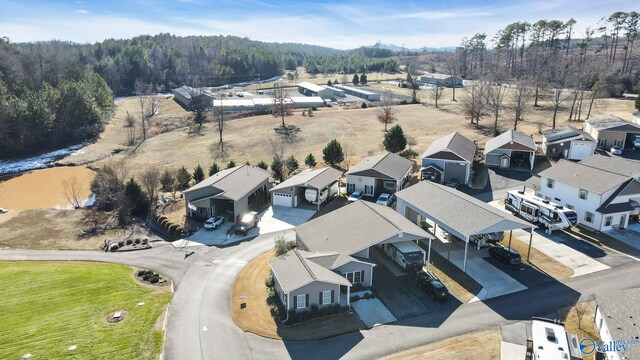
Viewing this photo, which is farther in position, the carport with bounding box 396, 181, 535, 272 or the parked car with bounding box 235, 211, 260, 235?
the parked car with bounding box 235, 211, 260, 235

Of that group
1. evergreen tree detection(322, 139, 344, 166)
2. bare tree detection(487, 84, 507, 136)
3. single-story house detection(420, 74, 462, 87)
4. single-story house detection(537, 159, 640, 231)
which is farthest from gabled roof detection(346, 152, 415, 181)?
single-story house detection(420, 74, 462, 87)

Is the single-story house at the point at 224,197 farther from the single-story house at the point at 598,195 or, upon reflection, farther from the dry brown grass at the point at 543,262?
the single-story house at the point at 598,195

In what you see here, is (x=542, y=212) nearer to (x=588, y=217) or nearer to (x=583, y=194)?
(x=588, y=217)

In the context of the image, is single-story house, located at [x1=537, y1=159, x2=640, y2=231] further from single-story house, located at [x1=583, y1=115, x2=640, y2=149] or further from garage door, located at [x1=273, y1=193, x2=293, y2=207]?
garage door, located at [x1=273, y1=193, x2=293, y2=207]

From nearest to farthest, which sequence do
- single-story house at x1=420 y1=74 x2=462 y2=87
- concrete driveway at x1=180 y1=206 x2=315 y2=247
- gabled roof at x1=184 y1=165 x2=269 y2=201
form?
concrete driveway at x1=180 y1=206 x2=315 y2=247, gabled roof at x1=184 y1=165 x2=269 y2=201, single-story house at x1=420 y1=74 x2=462 y2=87

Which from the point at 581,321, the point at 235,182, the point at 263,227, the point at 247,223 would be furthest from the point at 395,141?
the point at 581,321

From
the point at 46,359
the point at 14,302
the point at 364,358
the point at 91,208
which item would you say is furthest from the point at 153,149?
the point at 364,358
